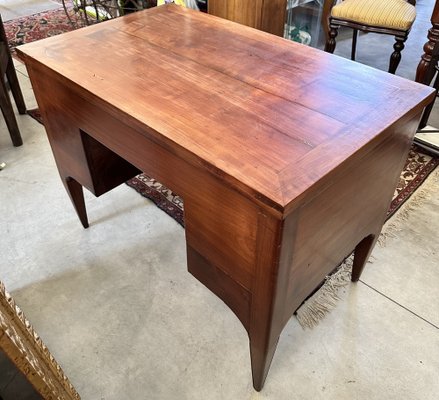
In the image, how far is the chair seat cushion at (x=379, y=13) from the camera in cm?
186

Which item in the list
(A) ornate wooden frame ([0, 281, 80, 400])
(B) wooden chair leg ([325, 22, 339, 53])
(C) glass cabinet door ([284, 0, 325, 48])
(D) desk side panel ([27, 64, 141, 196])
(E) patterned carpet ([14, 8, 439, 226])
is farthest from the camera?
(C) glass cabinet door ([284, 0, 325, 48])

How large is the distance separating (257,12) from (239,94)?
3.64 feet

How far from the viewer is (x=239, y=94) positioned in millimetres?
880

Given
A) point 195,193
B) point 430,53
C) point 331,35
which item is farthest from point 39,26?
point 195,193

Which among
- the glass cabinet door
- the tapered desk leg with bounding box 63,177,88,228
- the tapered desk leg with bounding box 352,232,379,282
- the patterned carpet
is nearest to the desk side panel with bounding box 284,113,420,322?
the tapered desk leg with bounding box 352,232,379,282

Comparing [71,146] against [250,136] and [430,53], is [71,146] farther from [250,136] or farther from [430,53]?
[430,53]

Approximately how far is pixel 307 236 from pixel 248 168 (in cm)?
18

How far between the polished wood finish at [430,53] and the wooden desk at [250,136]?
835mm

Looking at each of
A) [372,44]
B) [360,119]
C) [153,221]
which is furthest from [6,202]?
[372,44]

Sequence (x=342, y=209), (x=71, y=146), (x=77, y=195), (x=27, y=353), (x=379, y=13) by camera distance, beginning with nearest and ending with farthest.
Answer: (x=27, y=353)
(x=342, y=209)
(x=71, y=146)
(x=77, y=195)
(x=379, y=13)

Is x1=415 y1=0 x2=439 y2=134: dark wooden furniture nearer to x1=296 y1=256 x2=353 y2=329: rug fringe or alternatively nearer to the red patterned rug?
x1=296 y1=256 x2=353 y2=329: rug fringe

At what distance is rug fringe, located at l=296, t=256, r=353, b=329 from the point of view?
3.90 feet

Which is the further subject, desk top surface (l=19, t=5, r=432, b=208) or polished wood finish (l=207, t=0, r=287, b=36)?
polished wood finish (l=207, t=0, r=287, b=36)

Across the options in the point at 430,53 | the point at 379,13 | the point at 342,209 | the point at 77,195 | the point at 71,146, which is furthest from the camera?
the point at 379,13
